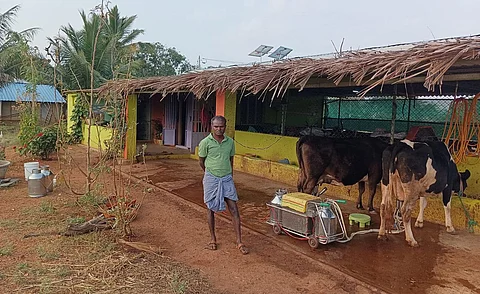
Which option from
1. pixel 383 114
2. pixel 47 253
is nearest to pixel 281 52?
pixel 383 114

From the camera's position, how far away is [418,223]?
19.6 ft

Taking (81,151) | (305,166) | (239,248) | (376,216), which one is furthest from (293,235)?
(81,151)

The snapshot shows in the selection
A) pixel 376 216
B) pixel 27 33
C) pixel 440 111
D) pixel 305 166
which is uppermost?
pixel 27 33

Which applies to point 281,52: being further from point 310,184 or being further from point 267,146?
point 310,184

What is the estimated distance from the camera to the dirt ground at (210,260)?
3801mm

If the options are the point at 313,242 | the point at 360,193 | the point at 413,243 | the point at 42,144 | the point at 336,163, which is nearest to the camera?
the point at 313,242

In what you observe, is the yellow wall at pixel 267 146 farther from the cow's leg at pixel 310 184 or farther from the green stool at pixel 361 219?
the green stool at pixel 361 219

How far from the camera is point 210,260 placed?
4.49m

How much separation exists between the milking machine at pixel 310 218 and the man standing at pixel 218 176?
0.72m

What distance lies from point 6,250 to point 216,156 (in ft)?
8.59

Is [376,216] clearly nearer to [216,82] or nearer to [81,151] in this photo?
[216,82]

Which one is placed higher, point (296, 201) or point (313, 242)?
point (296, 201)

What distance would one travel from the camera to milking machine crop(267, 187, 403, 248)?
475 cm

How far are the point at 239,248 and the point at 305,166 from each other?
2.20m
